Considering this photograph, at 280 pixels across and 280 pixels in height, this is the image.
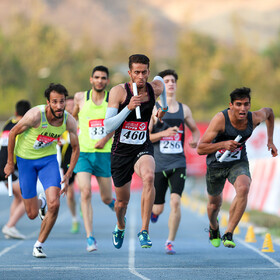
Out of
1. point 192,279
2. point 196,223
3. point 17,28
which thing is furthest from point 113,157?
Answer: point 17,28

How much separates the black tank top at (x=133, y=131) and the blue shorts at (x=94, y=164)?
96.0 inches

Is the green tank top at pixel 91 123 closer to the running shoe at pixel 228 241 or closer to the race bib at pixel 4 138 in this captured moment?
the race bib at pixel 4 138

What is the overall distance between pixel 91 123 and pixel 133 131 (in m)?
2.78

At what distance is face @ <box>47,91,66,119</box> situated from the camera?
10234 mm

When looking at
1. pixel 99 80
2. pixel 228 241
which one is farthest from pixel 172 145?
pixel 228 241

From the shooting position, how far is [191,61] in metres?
100

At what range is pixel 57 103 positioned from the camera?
10.2 m

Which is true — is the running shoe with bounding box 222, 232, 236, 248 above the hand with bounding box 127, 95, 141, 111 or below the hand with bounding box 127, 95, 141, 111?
below

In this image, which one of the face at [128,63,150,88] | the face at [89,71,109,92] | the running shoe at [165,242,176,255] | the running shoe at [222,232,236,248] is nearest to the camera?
the face at [128,63,150,88]

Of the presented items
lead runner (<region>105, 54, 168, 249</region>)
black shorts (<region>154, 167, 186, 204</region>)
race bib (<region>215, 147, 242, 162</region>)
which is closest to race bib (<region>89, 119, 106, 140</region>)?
black shorts (<region>154, 167, 186, 204</region>)

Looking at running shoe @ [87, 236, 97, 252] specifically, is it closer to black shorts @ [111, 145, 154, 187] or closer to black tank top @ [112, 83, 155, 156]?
black shorts @ [111, 145, 154, 187]

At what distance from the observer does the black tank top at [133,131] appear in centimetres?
932

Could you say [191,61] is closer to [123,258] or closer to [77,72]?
[77,72]

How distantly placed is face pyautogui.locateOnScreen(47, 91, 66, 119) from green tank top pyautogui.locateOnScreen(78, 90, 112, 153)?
184 cm
